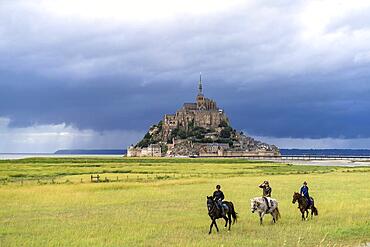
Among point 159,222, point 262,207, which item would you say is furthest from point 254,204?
point 159,222

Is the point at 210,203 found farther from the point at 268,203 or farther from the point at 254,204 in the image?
the point at 268,203

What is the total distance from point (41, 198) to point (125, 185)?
1436 cm

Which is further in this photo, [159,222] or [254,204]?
[159,222]

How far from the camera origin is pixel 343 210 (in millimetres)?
31438

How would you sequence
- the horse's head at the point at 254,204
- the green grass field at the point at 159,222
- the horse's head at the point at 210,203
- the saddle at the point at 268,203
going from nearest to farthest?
the green grass field at the point at 159,222 < the horse's head at the point at 210,203 < the horse's head at the point at 254,204 < the saddle at the point at 268,203

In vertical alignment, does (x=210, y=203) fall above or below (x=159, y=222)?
above

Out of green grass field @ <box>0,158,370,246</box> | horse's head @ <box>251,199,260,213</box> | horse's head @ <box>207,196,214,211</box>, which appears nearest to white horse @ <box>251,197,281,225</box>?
horse's head @ <box>251,199,260,213</box>

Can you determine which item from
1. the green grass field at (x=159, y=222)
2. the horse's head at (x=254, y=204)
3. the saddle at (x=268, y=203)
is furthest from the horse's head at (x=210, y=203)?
the saddle at (x=268, y=203)

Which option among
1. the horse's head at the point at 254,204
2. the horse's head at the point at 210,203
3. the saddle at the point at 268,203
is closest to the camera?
the horse's head at the point at 210,203

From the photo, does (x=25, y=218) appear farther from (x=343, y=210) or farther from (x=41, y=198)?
(x=343, y=210)

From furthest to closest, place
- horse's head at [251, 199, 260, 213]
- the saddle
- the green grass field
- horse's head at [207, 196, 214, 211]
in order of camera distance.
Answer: the saddle → horse's head at [251, 199, 260, 213] → horse's head at [207, 196, 214, 211] → the green grass field

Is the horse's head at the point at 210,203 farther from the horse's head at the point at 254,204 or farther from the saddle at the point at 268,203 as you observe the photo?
the saddle at the point at 268,203

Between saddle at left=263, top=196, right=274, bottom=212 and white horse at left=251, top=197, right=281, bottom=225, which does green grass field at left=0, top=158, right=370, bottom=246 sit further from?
saddle at left=263, top=196, right=274, bottom=212

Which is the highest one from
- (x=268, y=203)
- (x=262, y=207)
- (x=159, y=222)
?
(x=268, y=203)
